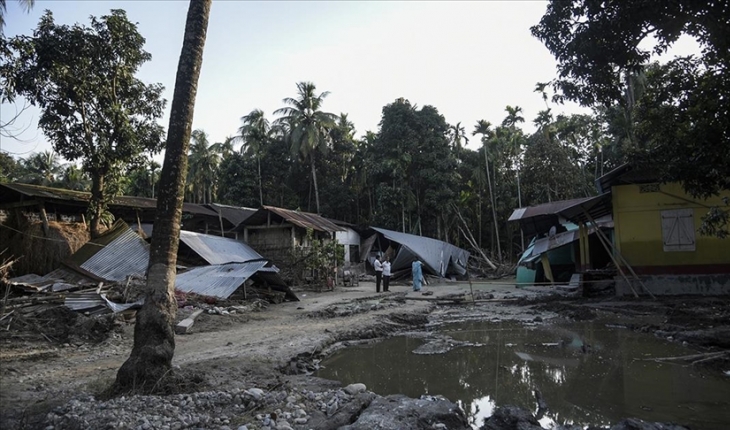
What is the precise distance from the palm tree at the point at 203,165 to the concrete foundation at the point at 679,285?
38138 mm

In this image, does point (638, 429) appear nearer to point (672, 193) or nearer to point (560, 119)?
point (672, 193)

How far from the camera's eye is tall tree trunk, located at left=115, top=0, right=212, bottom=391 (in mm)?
4824

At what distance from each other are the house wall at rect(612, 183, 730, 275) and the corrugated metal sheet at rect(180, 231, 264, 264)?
14.2 metres

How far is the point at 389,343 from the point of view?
9.09 meters

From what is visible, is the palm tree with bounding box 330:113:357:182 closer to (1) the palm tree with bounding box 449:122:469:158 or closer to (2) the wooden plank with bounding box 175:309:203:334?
(1) the palm tree with bounding box 449:122:469:158

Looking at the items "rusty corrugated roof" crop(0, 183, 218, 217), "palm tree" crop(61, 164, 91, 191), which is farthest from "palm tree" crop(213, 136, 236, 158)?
"rusty corrugated roof" crop(0, 183, 218, 217)

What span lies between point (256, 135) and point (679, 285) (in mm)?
32928

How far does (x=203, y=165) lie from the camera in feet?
141

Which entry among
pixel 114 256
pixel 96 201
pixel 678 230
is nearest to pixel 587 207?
pixel 678 230

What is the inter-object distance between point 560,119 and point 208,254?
33.4 m

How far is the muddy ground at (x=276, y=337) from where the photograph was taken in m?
5.27

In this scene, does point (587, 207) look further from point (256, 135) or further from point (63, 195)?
point (256, 135)

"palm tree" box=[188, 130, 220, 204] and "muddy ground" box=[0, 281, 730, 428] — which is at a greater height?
"palm tree" box=[188, 130, 220, 204]

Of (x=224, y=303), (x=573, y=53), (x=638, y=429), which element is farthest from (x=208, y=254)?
(x=638, y=429)
